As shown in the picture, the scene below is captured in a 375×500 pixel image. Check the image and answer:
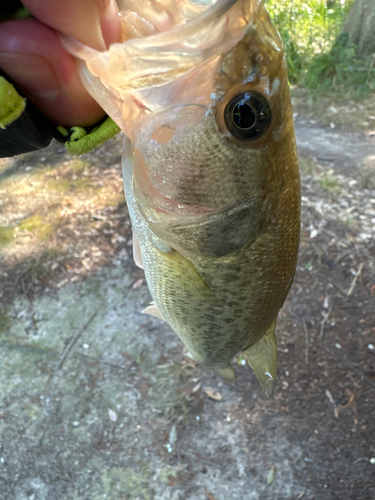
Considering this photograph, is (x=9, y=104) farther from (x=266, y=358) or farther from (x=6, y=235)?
(x=6, y=235)

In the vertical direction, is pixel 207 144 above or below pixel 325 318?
above

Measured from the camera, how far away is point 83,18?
0.67m

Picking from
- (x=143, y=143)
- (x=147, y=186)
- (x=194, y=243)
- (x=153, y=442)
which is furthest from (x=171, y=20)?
(x=153, y=442)

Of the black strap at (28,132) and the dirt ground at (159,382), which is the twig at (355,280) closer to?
the dirt ground at (159,382)

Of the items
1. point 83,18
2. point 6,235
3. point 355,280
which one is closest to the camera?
point 83,18

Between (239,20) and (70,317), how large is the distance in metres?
2.81

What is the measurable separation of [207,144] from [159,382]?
7.57 ft

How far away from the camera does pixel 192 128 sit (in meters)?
0.84

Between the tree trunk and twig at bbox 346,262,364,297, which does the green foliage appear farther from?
twig at bbox 346,262,364,297

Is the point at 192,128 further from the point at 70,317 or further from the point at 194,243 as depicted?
the point at 70,317

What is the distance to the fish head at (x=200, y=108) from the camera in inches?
28.5

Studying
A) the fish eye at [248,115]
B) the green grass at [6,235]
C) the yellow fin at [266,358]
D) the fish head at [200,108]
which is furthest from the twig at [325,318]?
the green grass at [6,235]

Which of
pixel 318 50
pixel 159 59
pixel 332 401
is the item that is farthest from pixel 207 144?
pixel 318 50

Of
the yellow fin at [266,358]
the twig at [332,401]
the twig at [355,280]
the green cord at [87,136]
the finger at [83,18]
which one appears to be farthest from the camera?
the twig at [355,280]
